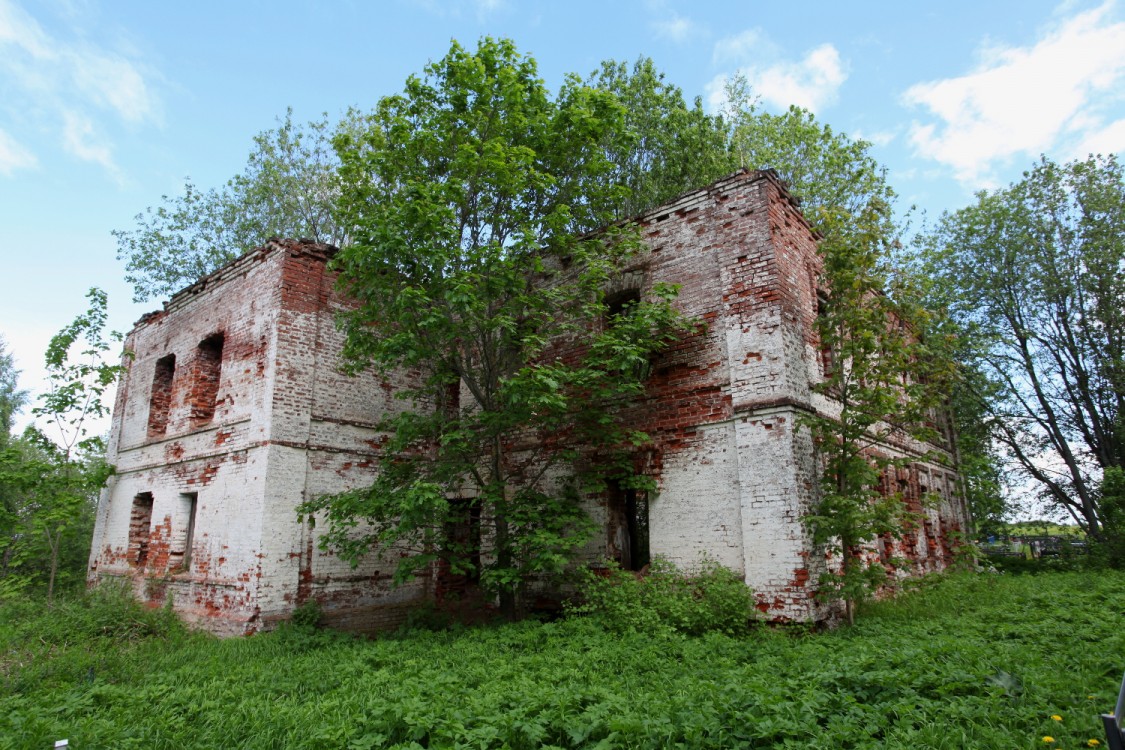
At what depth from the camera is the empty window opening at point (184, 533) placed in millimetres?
11828

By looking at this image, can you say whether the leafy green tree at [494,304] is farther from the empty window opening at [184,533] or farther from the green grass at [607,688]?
the empty window opening at [184,533]

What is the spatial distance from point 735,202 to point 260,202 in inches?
643

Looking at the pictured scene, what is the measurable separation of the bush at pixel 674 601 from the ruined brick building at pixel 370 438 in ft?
1.05

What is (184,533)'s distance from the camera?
1203 centimetres

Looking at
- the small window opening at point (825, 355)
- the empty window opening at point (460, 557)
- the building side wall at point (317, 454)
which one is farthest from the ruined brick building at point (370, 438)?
the empty window opening at point (460, 557)

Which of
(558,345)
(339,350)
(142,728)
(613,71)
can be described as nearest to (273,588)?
(339,350)

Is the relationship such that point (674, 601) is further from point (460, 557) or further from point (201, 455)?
point (201, 455)

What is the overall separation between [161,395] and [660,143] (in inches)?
605

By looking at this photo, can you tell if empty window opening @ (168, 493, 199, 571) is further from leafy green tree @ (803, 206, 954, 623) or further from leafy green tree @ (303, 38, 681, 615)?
leafy green tree @ (803, 206, 954, 623)

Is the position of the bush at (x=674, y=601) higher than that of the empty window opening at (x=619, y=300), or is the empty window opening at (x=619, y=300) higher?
the empty window opening at (x=619, y=300)

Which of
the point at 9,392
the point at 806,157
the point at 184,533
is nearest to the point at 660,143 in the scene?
the point at 806,157

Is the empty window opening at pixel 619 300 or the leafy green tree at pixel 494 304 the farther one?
the empty window opening at pixel 619 300

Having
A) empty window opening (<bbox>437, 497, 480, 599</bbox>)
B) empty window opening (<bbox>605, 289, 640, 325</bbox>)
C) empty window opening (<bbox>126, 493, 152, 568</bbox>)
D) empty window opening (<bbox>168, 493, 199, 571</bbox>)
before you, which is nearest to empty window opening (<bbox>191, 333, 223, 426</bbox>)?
empty window opening (<bbox>168, 493, 199, 571</bbox>)

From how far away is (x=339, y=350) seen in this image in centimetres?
1169
